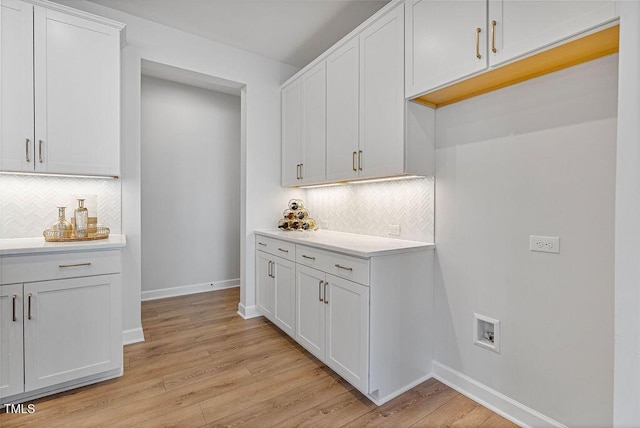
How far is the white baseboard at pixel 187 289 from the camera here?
394 centimetres

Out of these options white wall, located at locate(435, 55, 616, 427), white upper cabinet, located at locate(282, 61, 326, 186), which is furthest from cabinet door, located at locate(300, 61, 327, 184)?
white wall, located at locate(435, 55, 616, 427)

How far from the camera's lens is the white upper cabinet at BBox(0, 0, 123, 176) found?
6.86 ft

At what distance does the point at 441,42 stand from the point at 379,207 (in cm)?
130

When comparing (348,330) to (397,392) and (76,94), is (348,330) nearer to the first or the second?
(397,392)

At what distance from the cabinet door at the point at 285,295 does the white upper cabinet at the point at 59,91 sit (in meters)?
1.53

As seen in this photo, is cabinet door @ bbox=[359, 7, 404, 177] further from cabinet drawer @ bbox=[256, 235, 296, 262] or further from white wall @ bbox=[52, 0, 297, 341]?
white wall @ bbox=[52, 0, 297, 341]

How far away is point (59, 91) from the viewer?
2.23 metres

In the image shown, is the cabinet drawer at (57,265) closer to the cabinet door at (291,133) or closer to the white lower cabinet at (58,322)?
the white lower cabinet at (58,322)

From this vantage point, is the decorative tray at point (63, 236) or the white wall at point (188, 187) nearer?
the decorative tray at point (63, 236)

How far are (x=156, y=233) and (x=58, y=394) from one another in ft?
7.32

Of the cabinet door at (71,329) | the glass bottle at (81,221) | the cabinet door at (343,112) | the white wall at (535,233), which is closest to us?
the white wall at (535,233)

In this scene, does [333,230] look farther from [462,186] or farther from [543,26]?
[543,26]

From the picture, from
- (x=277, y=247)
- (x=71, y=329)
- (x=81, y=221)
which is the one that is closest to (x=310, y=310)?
(x=277, y=247)

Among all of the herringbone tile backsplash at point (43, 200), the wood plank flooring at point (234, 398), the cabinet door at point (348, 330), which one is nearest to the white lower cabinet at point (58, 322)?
the wood plank flooring at point (234, 398)
